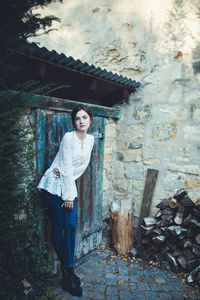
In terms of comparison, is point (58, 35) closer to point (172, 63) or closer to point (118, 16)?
point (118, 16)

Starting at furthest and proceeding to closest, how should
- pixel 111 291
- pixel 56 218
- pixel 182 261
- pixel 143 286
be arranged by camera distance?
1. pixel 182 261
2. pixel 143 286
3. pixel 111 291
4. pixel 56 218

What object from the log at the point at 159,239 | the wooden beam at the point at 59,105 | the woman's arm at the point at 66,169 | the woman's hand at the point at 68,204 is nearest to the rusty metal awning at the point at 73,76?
the wooden beam at the point at 59,105

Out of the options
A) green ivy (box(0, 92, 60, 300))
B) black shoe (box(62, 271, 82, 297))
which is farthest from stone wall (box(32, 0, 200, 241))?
green ivy (box(0, 92, 60, 300))

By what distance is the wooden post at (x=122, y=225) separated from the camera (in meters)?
3.67

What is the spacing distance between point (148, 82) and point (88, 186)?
2079 millimetres

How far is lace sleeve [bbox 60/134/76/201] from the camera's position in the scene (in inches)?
97.1

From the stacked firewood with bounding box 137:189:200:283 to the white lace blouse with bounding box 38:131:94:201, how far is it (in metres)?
1.64

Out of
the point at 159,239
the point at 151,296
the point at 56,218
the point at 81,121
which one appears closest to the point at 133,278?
the point at 151,296

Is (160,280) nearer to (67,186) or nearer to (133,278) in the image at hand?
(133,278)

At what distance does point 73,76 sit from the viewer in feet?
10.1

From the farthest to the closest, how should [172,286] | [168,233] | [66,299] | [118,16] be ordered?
1. [118,16]
2. [168,233]
3. [172,286]
4. [66,299]

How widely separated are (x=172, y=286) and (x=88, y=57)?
165 inches

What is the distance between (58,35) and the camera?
475cm

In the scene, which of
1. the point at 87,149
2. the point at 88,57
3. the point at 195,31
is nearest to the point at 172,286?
the point at 87,149
